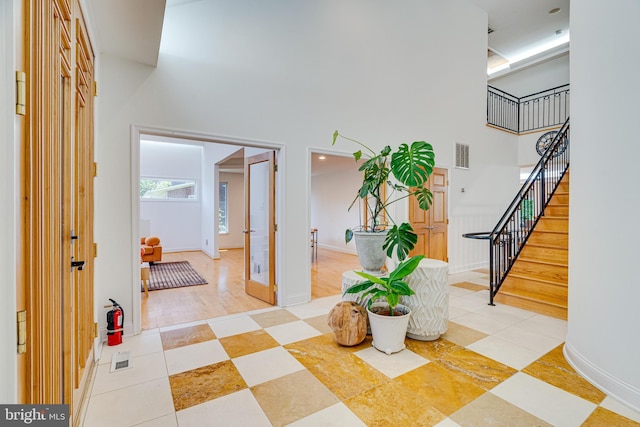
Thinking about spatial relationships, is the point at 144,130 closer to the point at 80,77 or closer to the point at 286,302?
the point at 80,77

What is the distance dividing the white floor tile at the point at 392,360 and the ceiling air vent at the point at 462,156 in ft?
14.1

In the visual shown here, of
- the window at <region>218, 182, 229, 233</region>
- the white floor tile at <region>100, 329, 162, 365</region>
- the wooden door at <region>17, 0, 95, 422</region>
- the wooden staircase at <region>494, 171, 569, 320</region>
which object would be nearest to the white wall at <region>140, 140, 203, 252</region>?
the window at <region>218, 182, 229, 233</region>

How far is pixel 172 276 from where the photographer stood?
5.68 meters

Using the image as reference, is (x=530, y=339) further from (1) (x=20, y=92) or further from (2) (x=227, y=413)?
(1) (x=20, y=92)

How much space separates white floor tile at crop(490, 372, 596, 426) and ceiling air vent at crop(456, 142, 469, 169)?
4.35 m

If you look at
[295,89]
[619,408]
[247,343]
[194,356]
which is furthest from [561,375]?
[295,89]

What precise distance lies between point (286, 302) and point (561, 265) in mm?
3464

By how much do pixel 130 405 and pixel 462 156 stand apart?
20.0ft

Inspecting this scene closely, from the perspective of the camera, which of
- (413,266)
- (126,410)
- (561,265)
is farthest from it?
(561,265)

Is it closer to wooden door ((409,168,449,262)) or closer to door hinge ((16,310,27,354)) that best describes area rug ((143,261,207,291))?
wooden door ((409,168,449,262))

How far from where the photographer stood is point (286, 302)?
3.89m

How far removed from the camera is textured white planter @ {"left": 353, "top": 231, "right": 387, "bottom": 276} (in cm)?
310

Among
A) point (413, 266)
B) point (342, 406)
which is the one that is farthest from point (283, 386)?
point (413, 266)

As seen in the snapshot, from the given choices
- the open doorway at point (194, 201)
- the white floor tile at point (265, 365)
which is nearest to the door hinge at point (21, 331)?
the white floor tile at point (265, 365)
